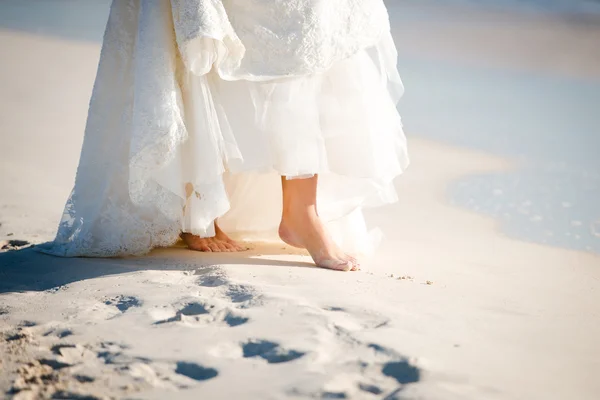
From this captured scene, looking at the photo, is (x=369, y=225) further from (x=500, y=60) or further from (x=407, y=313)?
(x=500, y=60)

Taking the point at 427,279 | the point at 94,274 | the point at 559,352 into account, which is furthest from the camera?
the point at 427,279

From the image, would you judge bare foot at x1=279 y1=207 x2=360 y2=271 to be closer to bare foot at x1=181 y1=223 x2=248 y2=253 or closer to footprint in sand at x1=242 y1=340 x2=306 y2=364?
bare foot at x1=181 y1=223 x2=248 y2=253

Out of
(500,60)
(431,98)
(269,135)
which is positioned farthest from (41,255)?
(500,60)

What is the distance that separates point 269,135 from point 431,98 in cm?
411

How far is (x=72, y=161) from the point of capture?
3.84 meters

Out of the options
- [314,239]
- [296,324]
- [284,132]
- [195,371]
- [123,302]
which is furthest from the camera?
[314,239]

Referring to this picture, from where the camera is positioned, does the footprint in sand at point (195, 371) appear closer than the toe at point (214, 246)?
Yes

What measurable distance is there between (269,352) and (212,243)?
38.5 inches

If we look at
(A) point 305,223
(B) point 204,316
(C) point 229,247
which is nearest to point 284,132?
(A) point 305,223

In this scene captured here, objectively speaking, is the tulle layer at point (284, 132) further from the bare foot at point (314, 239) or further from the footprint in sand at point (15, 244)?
the footprint in sand at point (15, 244)

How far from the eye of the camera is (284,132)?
2.12 m

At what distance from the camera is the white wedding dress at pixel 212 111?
6.79 feet

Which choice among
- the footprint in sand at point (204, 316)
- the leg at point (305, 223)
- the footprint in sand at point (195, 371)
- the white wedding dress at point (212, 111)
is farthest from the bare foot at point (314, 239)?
the footprint in sand at point (195, 371)

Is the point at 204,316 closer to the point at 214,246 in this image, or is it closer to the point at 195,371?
the point at 195,371
